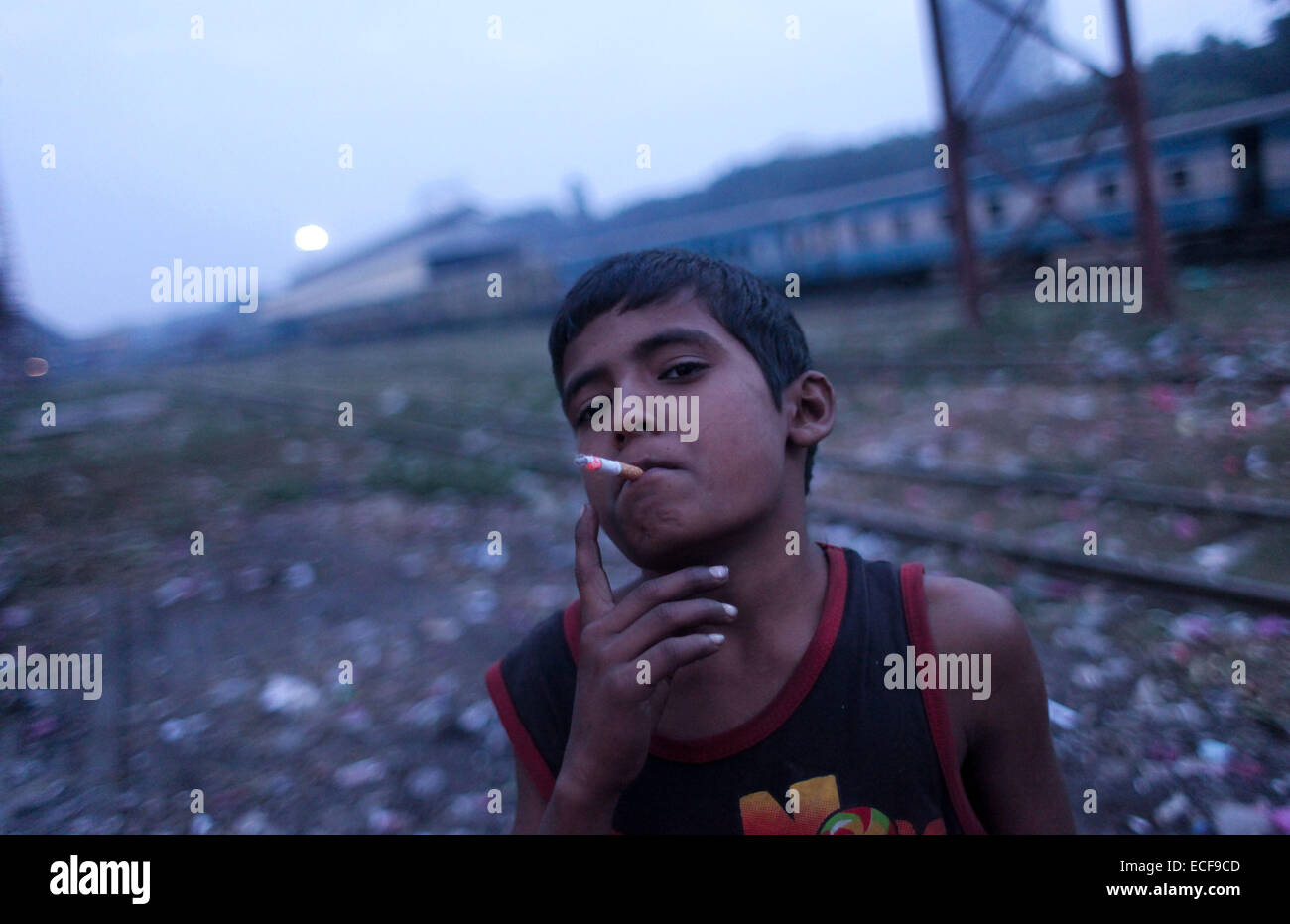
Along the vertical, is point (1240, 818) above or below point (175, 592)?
below

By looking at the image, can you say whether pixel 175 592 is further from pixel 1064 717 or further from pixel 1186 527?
pixel 1186 527

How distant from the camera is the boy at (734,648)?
3.79 feet

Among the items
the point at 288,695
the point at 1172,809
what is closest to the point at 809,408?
the point at 1172,809

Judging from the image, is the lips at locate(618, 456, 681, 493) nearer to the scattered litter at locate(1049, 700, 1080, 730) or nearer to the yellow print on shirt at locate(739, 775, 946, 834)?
the yellow print on shirt at locate(739, 775, 946, 834)

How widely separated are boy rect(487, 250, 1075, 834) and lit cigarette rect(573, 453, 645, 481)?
23 millimetres

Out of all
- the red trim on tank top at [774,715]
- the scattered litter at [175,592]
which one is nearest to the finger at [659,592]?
the red trim on tank top at [774,715]

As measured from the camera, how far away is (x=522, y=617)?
410 cm

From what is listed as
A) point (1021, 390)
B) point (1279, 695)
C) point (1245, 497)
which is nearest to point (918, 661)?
point (1279, 695)

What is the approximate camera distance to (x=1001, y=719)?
1336mm

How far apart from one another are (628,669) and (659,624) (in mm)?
75

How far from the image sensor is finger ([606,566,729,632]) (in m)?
1.13

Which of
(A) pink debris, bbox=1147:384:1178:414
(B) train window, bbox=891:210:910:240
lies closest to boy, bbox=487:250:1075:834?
(A) pink debris, bbox=1147:384:1178:414

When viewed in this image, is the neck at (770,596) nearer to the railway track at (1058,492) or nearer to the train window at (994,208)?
the railway track at (1058,492)
